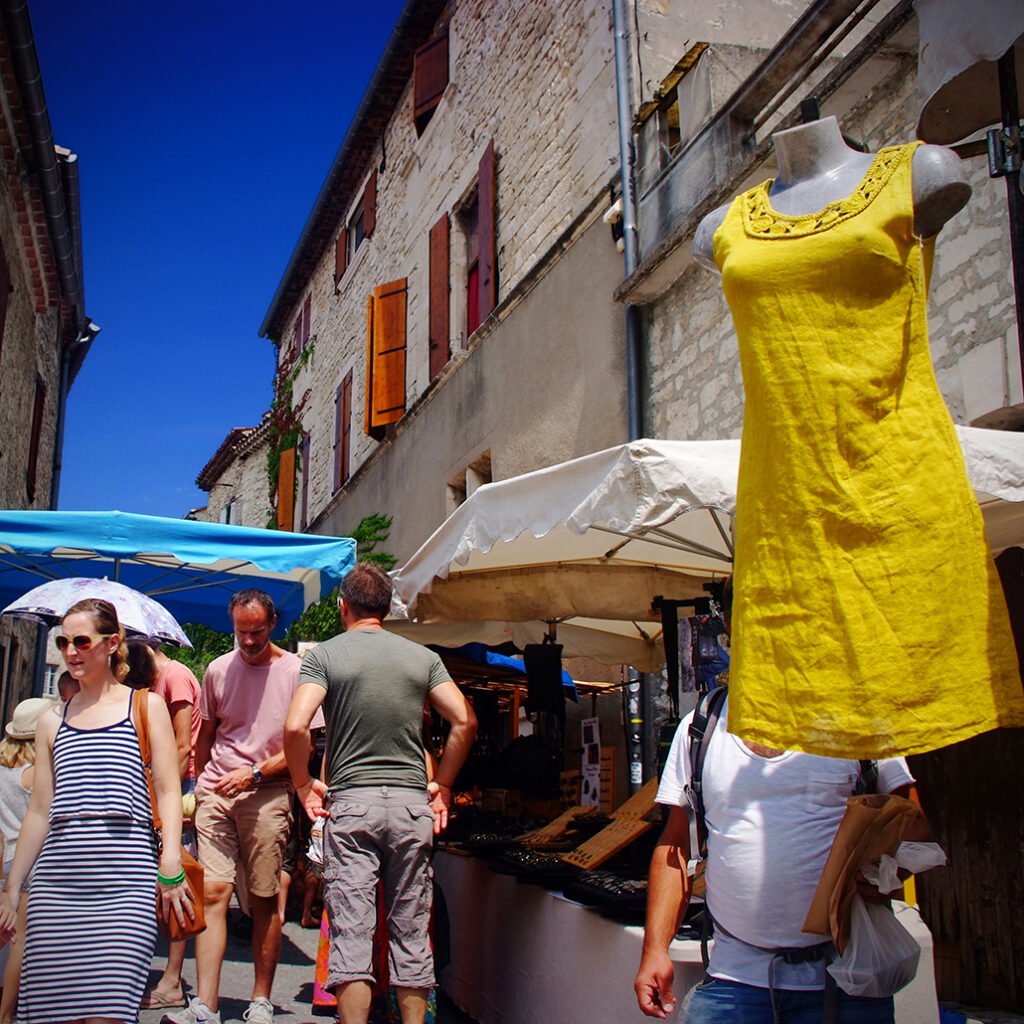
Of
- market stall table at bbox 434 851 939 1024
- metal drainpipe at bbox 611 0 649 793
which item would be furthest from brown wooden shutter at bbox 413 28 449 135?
market stall table at bbox 434 851 939 1024

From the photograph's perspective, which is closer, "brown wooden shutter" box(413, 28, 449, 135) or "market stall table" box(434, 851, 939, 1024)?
"market stall table" box(434, 851, 939, 1024)

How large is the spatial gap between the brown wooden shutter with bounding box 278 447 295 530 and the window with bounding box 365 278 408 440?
6861 millimetres

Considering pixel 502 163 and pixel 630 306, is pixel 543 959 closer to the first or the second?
pixel 630 306

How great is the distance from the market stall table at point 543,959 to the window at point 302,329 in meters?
16.0

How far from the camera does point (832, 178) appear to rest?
1923mm

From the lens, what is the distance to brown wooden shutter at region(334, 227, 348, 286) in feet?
55.8

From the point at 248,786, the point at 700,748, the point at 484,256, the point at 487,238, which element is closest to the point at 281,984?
the point at 248,786

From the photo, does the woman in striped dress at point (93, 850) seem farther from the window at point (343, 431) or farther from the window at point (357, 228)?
the window at point (357, 228)

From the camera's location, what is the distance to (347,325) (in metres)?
16.3

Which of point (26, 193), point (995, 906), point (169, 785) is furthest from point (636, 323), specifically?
point (26, 193)

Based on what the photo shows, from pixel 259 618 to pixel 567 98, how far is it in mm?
6516

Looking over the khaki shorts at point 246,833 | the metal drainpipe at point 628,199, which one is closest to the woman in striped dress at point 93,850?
the khaki shorts at point 246,833

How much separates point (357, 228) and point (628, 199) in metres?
9.80

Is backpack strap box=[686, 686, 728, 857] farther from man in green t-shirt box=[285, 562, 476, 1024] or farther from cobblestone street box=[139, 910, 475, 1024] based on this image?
cobblestone street box=[139, 910, 475, 1024]
